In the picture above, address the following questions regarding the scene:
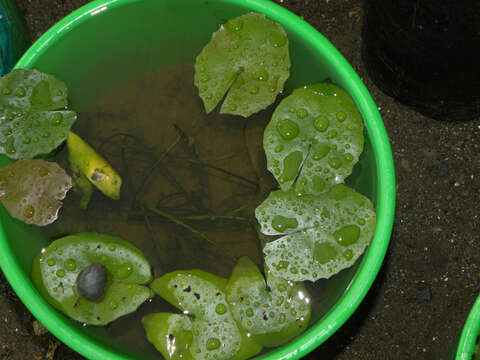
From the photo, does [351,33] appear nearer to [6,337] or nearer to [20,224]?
[20,224]

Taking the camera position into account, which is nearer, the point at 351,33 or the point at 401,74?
the point at 401,74

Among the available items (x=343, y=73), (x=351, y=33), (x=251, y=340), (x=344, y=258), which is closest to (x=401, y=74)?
(x=351, y=33)

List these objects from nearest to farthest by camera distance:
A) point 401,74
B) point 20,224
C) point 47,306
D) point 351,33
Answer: point 47,306, point 20,224, point 401,74, point 351,33

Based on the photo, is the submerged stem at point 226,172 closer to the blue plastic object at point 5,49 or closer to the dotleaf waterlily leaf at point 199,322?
the dotleaf waterlily leaf at point 199,322

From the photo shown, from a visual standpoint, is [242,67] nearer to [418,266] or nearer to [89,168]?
[89,168]

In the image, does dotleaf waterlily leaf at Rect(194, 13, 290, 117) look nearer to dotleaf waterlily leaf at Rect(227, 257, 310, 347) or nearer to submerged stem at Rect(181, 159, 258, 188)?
submerged stem at Rect(181, 159, 258, 188)

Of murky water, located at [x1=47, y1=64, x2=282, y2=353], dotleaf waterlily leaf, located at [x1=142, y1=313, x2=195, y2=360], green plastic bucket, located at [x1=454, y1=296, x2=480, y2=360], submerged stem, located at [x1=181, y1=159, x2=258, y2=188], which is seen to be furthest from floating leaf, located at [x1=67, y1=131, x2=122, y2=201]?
green plastic bucket, located at [x1=454, y1=296, x2=480, y2=360]
